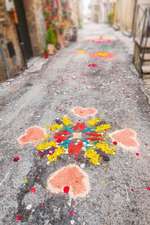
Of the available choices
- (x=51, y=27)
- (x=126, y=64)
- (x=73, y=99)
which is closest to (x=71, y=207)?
(x=73, y=99)

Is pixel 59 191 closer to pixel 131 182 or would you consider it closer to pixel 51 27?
pixel 131 182

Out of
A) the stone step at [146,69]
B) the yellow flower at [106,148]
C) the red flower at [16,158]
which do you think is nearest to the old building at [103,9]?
the stone step at [146,69]

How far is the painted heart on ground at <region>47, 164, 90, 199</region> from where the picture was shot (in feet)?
8.16

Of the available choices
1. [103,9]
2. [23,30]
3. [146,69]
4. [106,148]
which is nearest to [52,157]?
[106,148]

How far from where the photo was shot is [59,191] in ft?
8.22

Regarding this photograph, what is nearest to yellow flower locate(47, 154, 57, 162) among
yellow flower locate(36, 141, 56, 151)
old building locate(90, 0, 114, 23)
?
yellow flower locate(36, 141, 56, 151)

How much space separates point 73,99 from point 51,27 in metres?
6.36

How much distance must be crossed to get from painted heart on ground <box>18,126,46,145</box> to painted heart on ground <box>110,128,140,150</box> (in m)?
1.34

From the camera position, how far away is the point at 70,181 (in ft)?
8.63

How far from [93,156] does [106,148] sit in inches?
11.8

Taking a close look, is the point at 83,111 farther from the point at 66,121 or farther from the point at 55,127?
the point at 55,127

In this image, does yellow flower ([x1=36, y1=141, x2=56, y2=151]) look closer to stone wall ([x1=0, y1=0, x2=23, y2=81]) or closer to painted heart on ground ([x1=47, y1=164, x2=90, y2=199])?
painted heart on ground ([x1=47, y1=164, x2=90, y2=199])

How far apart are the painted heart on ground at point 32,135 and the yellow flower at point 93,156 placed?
959 millimetres

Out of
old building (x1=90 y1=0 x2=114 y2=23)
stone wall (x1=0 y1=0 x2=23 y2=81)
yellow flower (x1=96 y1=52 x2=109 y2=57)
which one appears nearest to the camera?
stone wall (x1=0 y1=0 x2=23 y2=81)
